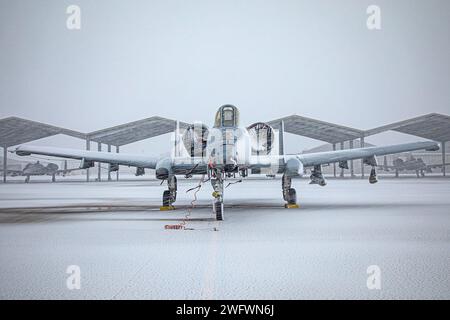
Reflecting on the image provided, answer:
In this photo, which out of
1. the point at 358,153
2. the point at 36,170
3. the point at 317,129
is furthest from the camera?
the point at 36,170

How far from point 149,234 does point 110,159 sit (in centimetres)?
974

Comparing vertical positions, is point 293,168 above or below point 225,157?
below

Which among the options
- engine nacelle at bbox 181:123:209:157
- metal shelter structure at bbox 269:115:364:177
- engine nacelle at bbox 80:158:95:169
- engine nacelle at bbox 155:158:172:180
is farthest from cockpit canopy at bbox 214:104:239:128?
metal shelter structure at bbox 269:115:364:177

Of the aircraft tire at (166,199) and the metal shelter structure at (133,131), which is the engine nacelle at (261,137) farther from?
the metal shelter structure at (133,131)

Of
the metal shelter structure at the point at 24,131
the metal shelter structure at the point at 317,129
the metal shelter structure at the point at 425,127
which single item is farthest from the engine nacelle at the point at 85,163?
the metal shelter structure at the point at 425,127

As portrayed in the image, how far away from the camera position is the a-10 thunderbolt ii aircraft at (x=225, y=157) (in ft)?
48.3

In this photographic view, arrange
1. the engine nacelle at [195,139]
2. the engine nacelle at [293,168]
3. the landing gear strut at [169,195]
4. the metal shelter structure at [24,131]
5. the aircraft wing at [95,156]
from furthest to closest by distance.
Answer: the metal shelter structure at [24,131] < the aircraft wing at [95,156] < the engine nacelle at [293,168] < the landing gear strut at [169,195] < the engine nacelle at [195,139]

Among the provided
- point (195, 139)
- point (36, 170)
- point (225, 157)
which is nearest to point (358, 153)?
point (195, 139)

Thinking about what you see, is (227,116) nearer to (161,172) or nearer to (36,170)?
(161,172)

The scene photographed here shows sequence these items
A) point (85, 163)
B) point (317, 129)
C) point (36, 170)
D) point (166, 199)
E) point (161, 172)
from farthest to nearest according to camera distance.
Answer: point (36, 170)
point (317, 129)
point (85, 163)
point (166, 199)
point (161, 172)

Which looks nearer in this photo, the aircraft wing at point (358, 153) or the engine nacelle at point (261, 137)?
the engine nacelle at point (261, 137)

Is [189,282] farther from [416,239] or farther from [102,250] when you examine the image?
[416,239]

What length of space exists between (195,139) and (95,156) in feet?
16.6

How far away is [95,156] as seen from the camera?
63.7 ft
